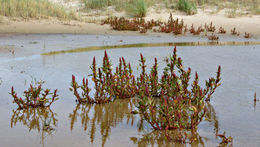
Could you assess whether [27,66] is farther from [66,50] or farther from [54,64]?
[66,50]

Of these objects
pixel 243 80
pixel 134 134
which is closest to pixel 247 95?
pixel 243 80

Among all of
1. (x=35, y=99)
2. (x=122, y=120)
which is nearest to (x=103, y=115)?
(x=122, y=120)

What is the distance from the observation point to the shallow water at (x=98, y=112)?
3359 mm

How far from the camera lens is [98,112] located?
168 inches

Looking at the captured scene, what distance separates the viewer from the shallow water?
3.36 m

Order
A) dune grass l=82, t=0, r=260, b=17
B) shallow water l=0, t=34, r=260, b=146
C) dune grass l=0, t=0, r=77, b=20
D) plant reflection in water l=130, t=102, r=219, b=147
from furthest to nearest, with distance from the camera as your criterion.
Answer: dune grass l=82, t=0, r=260, b=17, dune grass l=0, t=0, r=77, b=20, shallow water l=0, t=34, r=260, b=146, plant reflection in water l=130, t=102, r=219, b=147

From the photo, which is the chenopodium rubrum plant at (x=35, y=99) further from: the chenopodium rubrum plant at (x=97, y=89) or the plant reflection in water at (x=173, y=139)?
the plant reflection in water at (x=173, y=139)

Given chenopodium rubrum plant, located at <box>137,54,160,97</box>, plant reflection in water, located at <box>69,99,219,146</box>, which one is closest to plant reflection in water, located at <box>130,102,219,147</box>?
plant reflection in water, located at <box>69,99,219,146</box>

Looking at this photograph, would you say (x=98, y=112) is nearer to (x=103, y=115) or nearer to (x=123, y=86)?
(x=103, y=115)

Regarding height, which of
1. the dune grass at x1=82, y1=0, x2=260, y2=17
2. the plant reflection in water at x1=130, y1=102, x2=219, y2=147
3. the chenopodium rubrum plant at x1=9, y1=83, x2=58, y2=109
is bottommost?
the plant reflection in water at x1=130, y1=102, x2=219, y2=147

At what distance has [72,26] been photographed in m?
15.1

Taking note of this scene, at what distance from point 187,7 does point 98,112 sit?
15.5m

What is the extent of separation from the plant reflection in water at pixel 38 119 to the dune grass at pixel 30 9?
11.7 m

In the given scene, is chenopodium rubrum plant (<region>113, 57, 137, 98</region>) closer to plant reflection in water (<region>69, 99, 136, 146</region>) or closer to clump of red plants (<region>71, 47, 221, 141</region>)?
clump of red plants (<region>71, 47, 221, 141</region>)
